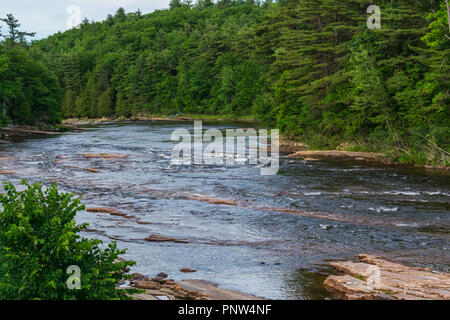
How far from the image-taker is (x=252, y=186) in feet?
68.9

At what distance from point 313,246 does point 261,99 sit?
37220mm

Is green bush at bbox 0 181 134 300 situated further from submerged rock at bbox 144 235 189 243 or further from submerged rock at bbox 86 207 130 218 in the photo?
submerged rock at bbox 86 207 130 218

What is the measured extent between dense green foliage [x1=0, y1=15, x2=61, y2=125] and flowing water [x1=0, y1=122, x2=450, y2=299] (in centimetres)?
2590

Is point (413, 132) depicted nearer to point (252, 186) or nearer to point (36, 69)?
point (252, 186)

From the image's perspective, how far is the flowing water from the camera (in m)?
10.4

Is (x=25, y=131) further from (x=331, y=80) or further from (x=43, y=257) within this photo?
(x=43, y=257)

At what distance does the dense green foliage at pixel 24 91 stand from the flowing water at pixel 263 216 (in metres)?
25.9

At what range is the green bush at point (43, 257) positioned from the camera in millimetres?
5066

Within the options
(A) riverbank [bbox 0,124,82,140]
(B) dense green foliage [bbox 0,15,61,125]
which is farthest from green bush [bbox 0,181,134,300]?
(B) dense green foliage [bbox 0,15,61,125]

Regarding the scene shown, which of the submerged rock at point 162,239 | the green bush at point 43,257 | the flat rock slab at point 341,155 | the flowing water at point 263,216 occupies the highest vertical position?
the green bush at point 43,257

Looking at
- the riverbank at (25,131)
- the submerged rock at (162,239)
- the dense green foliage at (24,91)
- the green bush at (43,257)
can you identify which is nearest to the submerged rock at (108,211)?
the submerged rock at (162,239)

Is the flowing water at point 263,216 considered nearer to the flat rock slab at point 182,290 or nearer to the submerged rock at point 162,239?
the submerged rock at point 162,239

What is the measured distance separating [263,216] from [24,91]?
1926 inches

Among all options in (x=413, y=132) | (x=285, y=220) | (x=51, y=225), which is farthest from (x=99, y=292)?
(x=413, y=132)
